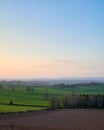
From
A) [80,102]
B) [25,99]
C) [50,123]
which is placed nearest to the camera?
[50,123]

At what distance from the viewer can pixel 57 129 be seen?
29219 mm

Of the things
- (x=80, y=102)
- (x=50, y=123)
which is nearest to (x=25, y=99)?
(x=80, y=102)

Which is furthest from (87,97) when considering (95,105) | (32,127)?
(32,127)

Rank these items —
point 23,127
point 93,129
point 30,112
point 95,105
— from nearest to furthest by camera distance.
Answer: point 93,129 < point 23,127 < point 30,112 < point 95,105

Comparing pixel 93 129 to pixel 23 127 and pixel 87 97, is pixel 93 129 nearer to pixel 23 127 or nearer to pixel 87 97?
pixel 23 127

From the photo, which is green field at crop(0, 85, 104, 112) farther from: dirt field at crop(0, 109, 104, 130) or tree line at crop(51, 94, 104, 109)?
dirt field at crop(0, 109, 104, 130)

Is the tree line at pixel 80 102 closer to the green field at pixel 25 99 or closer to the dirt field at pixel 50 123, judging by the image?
the green field at pixel 25 99

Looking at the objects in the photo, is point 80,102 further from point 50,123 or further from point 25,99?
point 50,123

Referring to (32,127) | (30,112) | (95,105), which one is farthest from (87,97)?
(32,127)

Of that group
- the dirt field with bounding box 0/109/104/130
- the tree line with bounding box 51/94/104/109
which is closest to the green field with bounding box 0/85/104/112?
the tree line with bounding box 51/94/104/109

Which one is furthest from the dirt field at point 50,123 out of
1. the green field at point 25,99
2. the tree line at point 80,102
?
the tree line at point 80,102

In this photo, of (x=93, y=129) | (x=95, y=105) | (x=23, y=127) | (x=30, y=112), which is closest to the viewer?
(x=93, y=129)

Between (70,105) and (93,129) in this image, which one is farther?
(70,105)

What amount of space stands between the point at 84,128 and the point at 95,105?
29.1 metres
